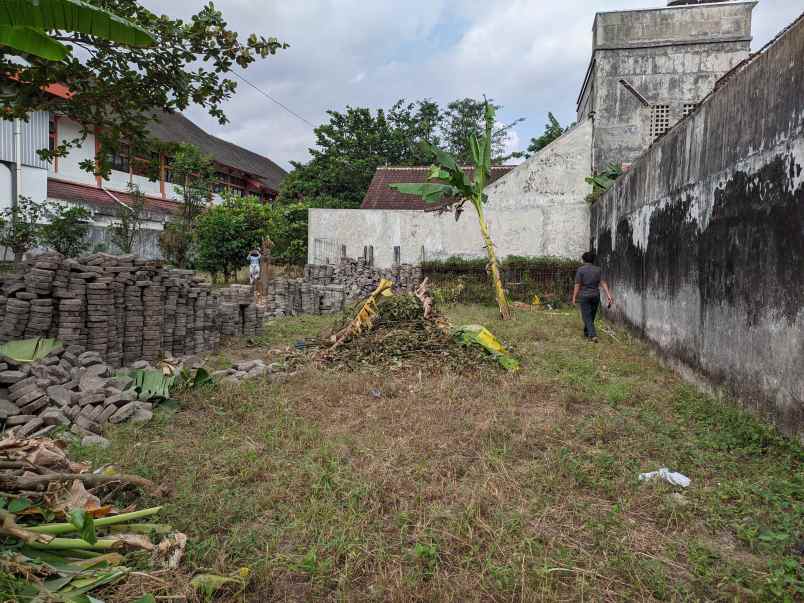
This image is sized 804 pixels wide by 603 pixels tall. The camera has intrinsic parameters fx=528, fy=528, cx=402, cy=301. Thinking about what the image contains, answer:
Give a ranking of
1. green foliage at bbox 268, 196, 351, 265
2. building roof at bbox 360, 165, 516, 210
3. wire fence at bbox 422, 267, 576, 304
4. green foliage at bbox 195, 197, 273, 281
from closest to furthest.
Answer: wire fence at bbox 422, 267, 576, 304
green foliage at bbox 195, 197, 273, 281
green foliage at bbox 268, 196, 351, 265
building roof at bbox 360, 165, 516, 210

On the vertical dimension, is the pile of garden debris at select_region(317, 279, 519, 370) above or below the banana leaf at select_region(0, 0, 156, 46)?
below

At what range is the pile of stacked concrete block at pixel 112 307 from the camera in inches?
224

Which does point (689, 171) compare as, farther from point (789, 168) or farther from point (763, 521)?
point (763, 521)

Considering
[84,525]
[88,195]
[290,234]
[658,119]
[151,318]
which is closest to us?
[84,525]

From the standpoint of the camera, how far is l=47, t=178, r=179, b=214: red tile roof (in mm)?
17672

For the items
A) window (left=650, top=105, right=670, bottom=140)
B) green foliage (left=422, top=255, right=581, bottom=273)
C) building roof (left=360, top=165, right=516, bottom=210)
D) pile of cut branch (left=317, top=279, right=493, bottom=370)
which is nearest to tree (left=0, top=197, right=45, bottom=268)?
pile of cut branch (left=317, top=279, right=493, bottom=370)

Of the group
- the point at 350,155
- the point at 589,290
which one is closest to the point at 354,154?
the point at 350,155

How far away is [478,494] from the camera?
3.15 metres

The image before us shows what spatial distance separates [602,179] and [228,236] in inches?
473

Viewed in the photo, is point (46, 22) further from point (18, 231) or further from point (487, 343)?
point (18, 231)

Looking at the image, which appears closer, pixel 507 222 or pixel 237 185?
pixel 507 222

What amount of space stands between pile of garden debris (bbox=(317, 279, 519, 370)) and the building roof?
12.5m

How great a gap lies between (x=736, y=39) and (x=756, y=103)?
14614 millimetres

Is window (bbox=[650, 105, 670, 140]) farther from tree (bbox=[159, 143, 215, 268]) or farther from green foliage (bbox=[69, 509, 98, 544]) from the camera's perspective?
green foliage (bbox=[69, 509, 98, 544])
